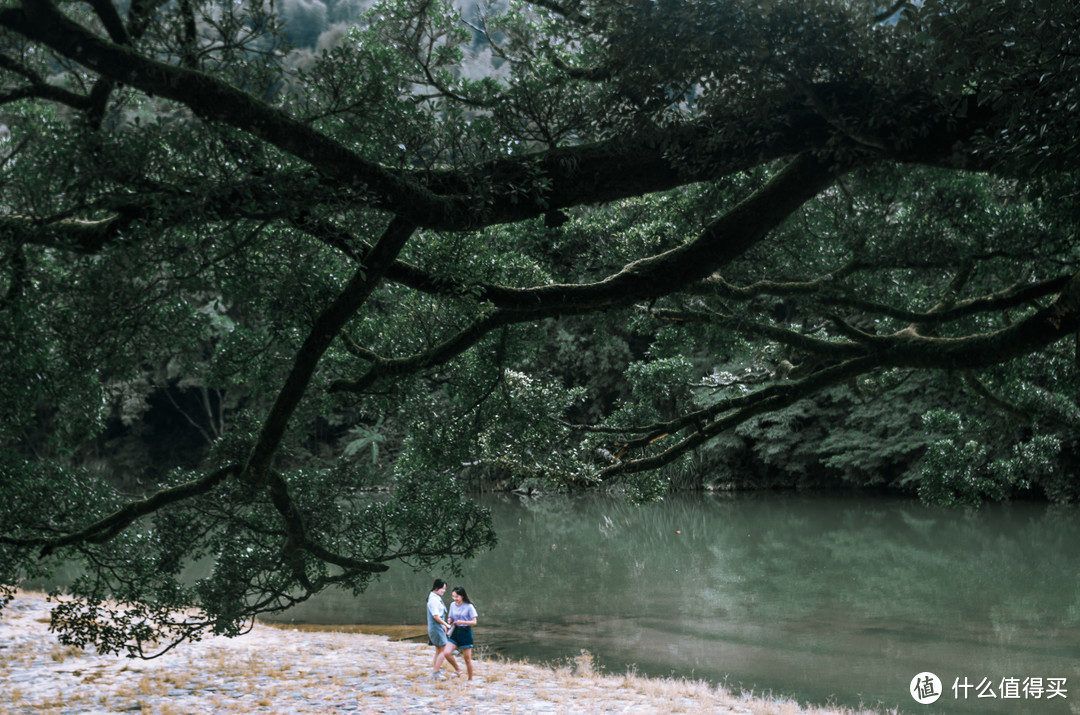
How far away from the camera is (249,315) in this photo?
5172 millimetres

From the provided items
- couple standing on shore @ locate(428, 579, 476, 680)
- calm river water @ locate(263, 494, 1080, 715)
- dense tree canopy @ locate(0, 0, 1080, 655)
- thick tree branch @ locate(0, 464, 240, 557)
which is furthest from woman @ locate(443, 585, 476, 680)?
thick tree branch @ locate(0, 464, 240, 557)

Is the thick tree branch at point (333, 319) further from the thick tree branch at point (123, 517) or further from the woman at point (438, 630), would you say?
the woman at point (438, 630)

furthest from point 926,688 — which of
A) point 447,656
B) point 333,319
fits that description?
point 333,319

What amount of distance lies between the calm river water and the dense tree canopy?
313cm

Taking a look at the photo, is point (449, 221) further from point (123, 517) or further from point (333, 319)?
point (123, 517)

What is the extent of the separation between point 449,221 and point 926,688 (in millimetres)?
7980

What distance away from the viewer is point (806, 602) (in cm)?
1329

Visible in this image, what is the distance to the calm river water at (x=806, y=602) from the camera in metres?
9.64

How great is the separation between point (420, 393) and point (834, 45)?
4064mm

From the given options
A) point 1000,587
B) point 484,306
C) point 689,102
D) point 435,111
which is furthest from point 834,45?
point 1000,587

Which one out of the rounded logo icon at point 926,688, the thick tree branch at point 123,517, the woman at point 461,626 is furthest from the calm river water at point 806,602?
the thick tree branch at point 123,517

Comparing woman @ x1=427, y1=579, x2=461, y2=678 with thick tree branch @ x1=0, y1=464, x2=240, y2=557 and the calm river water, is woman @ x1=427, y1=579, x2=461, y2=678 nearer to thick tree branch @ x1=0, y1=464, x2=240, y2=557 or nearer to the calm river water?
the calm river water

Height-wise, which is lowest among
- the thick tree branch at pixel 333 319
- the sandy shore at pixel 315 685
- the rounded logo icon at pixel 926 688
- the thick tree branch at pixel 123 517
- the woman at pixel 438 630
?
the sandy shore at pixel 315 685

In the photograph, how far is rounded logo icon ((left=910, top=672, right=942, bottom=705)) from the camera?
8594 millimetres
